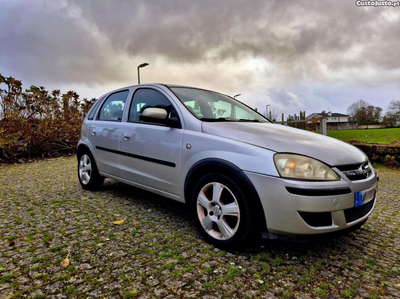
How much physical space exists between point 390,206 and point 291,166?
2.83 metres

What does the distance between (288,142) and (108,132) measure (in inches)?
103

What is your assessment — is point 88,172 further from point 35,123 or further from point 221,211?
point 35,123

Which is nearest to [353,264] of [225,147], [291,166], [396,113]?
[291,166]

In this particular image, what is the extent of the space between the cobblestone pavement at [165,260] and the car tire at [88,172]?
2.69 feet

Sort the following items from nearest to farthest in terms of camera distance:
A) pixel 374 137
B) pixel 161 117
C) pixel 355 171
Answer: pixel 355 171
pixel 161 117
pixel 374 137

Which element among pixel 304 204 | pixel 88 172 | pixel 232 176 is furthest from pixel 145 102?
pixel 304 204

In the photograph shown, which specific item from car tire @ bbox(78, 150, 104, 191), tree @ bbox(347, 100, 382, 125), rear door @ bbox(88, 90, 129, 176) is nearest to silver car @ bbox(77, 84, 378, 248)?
rear door @ bbox(88, 90, 129, 176)

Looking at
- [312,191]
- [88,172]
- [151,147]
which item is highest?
[151,147]

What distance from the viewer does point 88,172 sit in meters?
4.37

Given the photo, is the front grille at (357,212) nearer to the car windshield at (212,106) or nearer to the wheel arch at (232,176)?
the wheel arch at (232,176)

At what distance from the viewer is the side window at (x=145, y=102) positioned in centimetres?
308

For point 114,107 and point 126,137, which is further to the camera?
point 114,107

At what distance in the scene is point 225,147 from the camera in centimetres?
230

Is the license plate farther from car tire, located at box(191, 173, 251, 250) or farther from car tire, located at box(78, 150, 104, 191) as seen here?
car tire, located at box(78, 150, 104, 191)
